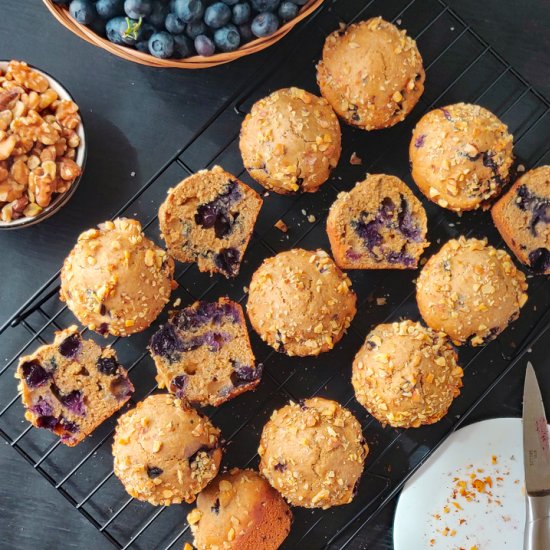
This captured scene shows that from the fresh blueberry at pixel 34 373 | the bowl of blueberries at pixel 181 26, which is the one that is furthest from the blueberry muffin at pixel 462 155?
the fresh blueberry at pixel 34 373

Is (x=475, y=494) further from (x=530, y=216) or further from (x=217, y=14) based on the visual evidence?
(x=217, y=14)

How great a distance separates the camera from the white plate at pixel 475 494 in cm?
311

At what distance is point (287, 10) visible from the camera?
2701 millimetres

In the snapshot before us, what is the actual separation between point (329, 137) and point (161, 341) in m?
1.07

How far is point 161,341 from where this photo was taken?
2.98m

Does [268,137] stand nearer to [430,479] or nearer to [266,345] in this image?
[266,345]

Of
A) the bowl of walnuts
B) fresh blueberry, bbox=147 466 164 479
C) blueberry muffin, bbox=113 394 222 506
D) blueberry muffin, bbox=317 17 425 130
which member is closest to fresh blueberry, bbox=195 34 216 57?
blueberry muffin, bbox=317 17 425 130

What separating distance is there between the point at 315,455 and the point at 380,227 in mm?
959

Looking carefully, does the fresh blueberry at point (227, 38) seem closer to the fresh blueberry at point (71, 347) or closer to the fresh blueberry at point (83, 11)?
the fresh blueberry at point (83, 11)

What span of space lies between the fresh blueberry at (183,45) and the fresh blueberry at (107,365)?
1.23 metres

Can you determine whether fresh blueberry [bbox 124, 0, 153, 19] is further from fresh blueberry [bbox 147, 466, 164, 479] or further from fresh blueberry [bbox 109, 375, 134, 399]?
fresh blueberry [bbox 147, 466, 164, 479]

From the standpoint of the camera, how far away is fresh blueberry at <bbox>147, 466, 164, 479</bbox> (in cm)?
279

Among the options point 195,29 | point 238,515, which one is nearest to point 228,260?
point 195,29

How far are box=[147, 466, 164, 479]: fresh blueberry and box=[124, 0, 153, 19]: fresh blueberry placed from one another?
1.67 metres
